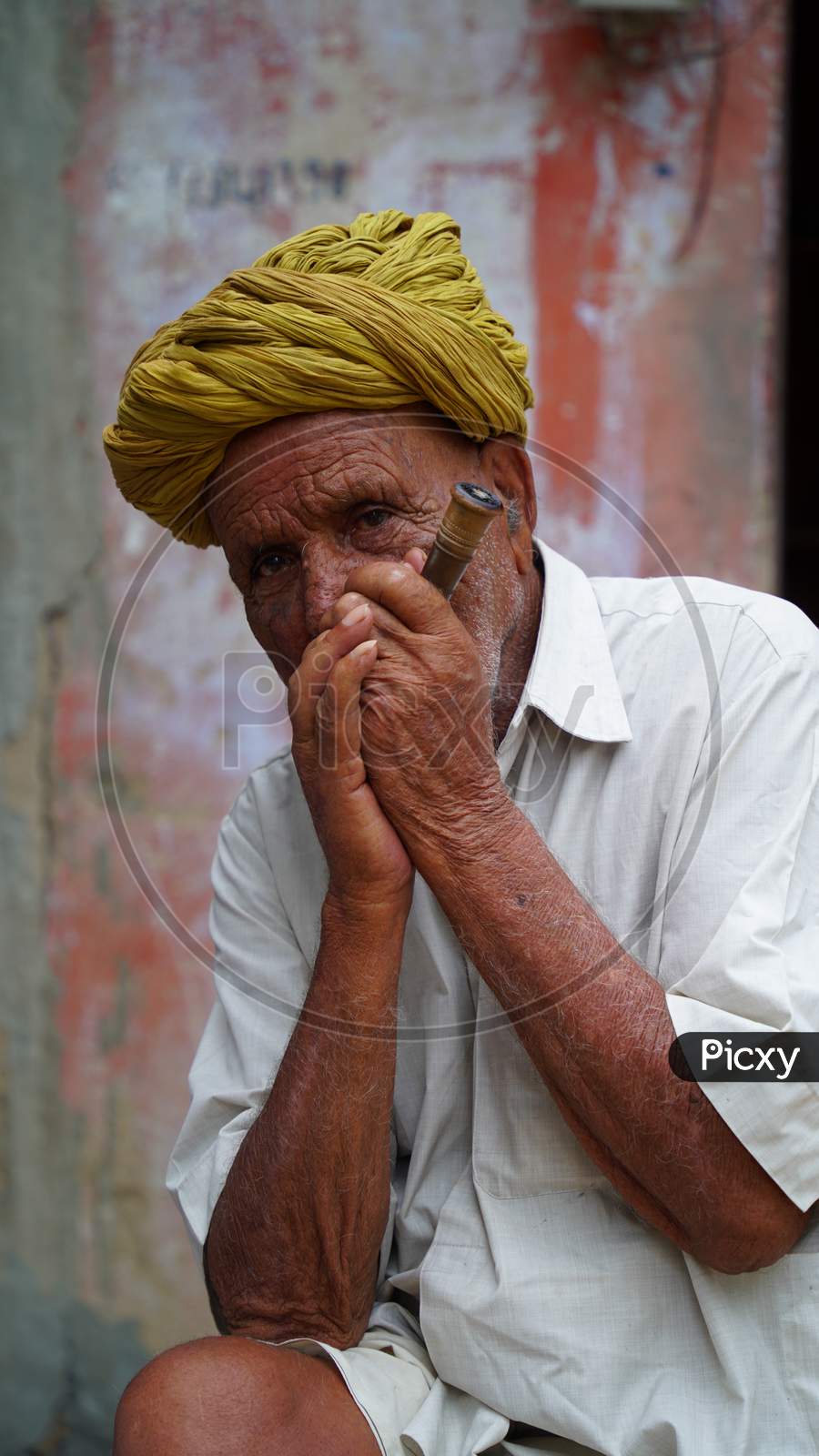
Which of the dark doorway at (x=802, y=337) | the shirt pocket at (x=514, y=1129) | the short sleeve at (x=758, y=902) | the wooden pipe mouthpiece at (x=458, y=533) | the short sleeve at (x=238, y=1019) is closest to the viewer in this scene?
the short sleeve at (x=758, y=902)

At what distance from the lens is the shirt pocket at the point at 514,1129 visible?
182 cm

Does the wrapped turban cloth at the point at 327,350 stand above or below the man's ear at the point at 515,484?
above

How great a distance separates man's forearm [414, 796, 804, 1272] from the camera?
63.2 inches

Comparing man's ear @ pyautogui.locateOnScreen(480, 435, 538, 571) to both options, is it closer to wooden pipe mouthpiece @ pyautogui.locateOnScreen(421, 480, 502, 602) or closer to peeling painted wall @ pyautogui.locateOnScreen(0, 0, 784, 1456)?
wooden pipe mouthpiece @ pyautogui.locateOnScreen(421, 480, 502, 602)

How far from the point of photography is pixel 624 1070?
162 centimetres

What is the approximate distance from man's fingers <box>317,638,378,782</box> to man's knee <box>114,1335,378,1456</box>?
739mm

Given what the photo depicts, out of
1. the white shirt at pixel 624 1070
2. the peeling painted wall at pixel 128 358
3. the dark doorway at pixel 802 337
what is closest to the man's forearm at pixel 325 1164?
the white shirt at pixel 624 1070

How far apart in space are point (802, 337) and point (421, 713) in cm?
212

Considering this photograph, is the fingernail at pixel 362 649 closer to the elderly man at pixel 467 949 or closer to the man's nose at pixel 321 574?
the elderly man at pixel 467 949

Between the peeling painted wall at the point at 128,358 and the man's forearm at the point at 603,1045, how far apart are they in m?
1.50

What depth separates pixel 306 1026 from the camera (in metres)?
1.84

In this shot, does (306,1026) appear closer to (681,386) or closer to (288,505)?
(288,505)
